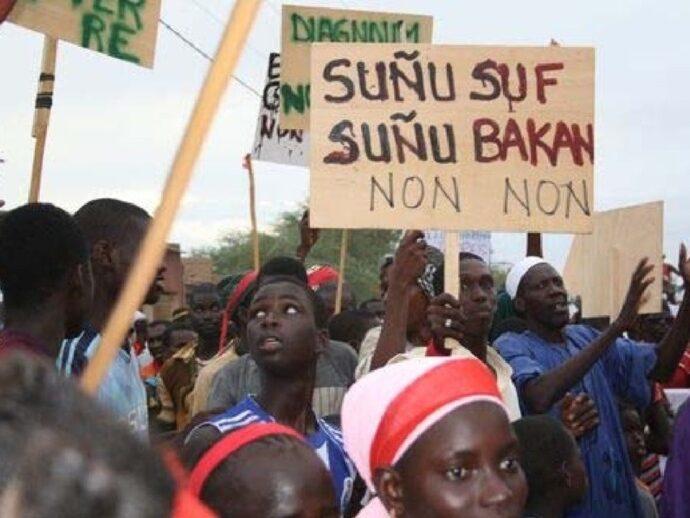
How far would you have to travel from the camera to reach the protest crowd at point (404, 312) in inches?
90.2

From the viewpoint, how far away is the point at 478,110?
14.2 feet

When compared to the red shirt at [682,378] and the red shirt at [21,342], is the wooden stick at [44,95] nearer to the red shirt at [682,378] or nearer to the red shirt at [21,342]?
the red shirt at [21,342]

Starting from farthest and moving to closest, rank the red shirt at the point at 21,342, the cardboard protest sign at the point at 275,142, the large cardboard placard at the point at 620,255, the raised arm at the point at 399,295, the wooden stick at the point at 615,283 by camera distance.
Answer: the cardboard protest sign at the point at 275,142, the wooden stick at the point at 615,283, the large cardboard placard at the point at 620,255, the raised arm at the point at 399,295, the red shirt at the point at 21,342

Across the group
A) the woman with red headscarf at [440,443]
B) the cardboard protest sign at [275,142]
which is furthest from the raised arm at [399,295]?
the cardboard protest sign at [275,142]

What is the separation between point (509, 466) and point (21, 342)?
1.16 m

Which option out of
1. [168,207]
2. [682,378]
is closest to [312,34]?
[682,378]

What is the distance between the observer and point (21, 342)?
9.17 ft

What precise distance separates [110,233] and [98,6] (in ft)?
4.46

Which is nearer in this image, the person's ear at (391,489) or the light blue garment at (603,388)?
the person's ear at (391,489)

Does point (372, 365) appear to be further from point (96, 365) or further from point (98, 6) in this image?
point (96, 365)

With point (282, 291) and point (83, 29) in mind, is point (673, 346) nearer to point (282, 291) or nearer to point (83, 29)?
point (282, 291)

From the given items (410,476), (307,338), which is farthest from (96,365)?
→ (307,338)

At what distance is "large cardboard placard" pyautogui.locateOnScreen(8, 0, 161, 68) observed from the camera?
4191mm

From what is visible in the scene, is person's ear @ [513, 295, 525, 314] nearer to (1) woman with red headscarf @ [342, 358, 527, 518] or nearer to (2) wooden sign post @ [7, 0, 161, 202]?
(2) wooden sign post @ [7, 0, 161, 202]
